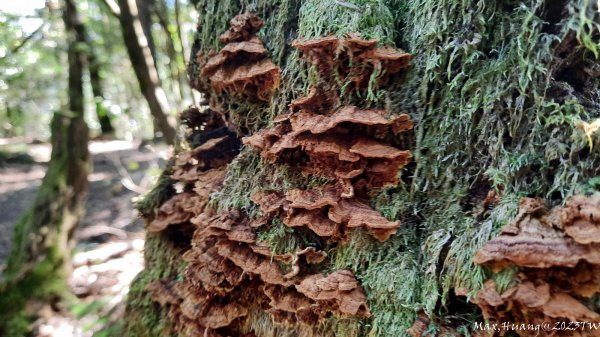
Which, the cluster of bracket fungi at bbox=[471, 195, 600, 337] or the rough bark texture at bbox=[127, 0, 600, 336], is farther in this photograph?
the rough bark texture at bbox=[127, 0, 600, 336]

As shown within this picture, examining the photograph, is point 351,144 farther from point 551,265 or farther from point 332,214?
point 551,265

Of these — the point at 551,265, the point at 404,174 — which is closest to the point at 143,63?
the point at 404,174

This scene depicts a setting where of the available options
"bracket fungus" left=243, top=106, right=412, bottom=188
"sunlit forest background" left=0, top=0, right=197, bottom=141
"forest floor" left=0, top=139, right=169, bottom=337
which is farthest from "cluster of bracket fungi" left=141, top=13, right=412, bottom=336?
"sunlit forest background" left=0, top=0, right=197, bottom=141

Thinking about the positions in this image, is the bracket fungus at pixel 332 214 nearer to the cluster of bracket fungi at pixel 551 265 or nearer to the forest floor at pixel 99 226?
the cluster of bracket fungi at pixel 551 265

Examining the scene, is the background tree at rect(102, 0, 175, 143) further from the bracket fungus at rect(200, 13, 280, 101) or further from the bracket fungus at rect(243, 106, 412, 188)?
the bracket fungus at rect(243, 106, 412, 188)

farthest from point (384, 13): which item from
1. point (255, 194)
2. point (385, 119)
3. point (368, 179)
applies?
point (255, 194)
